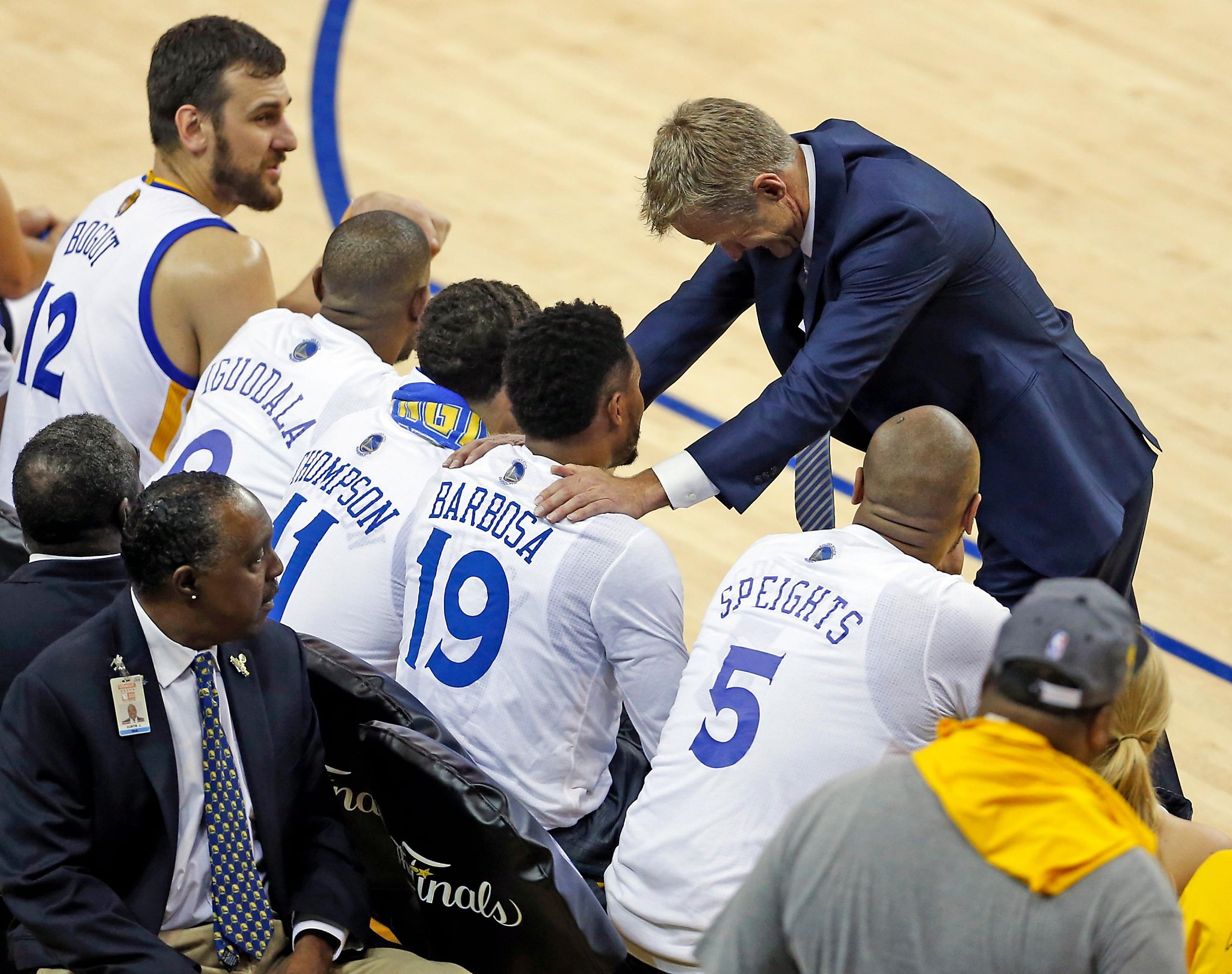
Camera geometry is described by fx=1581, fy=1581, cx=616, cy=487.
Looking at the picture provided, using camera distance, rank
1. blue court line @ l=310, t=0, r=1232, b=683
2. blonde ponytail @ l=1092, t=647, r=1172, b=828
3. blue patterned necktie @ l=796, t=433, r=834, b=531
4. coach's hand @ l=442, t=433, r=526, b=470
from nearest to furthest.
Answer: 1. blonde ponytail @ l=1092, t=647, r=1172, b=828
2. coach's hand @ l=442, t=433, r=526, b=470
3. blue patterned necktie @ l=796, t=433, r=834, b=531
4. blue court line @ l=310, t=0, r=1232, b=683

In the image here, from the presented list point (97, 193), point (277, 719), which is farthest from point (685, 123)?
point (97, 193)

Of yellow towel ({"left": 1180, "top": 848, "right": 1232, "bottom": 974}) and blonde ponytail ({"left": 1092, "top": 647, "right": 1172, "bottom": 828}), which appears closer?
blonde ponytail ({"left": 1092, "top": 647, "right": 1172, "bottom": 828})

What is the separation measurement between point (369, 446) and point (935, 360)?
1280 millimetres

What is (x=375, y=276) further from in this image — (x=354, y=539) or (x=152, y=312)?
(x=354, y=539)

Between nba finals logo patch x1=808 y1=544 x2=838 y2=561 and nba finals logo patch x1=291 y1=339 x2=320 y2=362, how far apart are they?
1.68 metres

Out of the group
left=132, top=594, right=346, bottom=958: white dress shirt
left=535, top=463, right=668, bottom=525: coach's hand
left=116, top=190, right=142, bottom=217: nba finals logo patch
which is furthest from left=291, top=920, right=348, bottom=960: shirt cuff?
left=116, top=190, right=142, bottom=217: nba finals logo patch

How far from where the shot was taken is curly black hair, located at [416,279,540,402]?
12.1 ft

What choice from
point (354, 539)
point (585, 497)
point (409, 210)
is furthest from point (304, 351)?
point (585, 497)

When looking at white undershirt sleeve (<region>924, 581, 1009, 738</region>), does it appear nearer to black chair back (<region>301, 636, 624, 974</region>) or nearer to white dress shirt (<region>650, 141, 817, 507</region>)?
black chair back (<region>301, 636, 624, 974</region>)

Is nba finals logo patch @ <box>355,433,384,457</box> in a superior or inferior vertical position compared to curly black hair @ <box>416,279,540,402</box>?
inferior

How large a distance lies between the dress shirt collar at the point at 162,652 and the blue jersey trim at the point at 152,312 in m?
1.71

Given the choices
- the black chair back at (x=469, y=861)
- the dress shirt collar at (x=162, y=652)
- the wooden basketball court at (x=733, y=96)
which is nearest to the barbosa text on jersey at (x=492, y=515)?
the black chair back at (x=469, y=861)

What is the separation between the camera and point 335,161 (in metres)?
7.41

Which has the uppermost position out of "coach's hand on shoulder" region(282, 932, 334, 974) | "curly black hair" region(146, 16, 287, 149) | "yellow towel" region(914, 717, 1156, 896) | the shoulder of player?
"curly black hair" region(146, 16, 287, 149)
